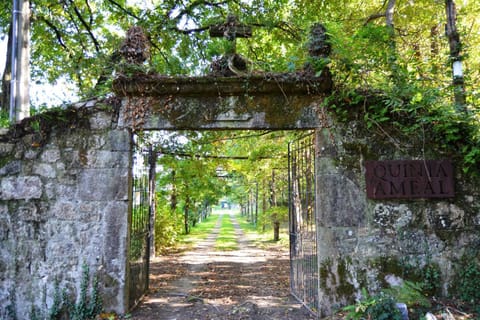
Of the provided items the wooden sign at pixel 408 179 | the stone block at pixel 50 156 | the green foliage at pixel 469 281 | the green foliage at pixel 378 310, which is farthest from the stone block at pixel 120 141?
the green foliage at pixel 469 281

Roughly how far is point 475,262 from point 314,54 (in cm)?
327

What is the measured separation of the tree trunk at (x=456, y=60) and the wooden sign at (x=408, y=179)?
0.81 m

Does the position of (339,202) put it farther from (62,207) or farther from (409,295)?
(62,207)

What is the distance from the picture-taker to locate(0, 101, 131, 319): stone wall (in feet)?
14.2

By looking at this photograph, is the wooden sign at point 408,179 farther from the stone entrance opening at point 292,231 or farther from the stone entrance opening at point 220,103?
the stone entrance opening at point 220,103

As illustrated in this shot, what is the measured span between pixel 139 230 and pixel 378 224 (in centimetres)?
333

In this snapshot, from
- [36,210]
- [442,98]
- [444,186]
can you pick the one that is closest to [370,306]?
[444,186]

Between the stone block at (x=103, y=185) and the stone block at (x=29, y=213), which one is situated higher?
the stone block at (x=103, y=185)

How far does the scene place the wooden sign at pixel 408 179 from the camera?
4266mm

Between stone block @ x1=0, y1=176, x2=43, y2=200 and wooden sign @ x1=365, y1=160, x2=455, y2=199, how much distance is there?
4313mm

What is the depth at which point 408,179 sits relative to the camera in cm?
430

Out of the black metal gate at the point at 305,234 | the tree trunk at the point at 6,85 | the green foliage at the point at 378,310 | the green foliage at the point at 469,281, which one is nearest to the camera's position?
the green foliage at the point at 378,310

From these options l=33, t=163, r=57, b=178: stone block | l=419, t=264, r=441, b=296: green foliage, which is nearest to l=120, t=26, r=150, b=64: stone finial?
l=33, t=163, r=57, b=178: stone block

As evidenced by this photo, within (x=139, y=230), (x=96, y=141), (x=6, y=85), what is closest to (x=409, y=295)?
(x=139, y=230)
